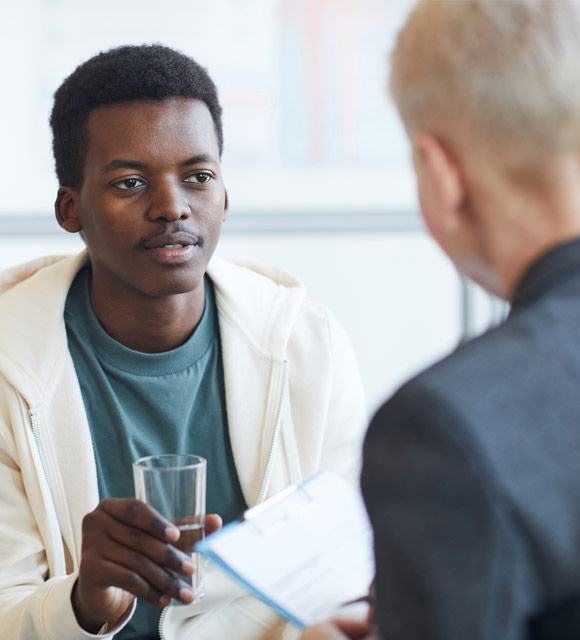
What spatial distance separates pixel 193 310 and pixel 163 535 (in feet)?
1.87

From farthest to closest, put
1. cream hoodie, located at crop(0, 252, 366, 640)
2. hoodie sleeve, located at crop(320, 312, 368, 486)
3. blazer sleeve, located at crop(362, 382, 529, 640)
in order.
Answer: hoodie sleeve, located at crop(320, 312, 368, 486) < cream hoodie, located at crop(0, 252, 366, 640) < blazer sleeve, located at crop(362, 382, 529, 640)

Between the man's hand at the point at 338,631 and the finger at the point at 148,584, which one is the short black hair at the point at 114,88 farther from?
the man's hand at the point at 338,631

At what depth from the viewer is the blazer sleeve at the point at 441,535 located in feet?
2.22

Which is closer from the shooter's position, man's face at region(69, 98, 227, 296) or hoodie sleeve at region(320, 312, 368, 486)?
man's face at region(69, 98, 227, 296)

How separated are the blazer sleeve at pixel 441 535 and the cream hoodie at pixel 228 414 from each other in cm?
76

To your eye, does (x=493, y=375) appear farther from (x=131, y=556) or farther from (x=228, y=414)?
(x=228, y=414)

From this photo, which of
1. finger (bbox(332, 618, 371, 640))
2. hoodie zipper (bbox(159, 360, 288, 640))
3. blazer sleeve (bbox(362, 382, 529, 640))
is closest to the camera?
blazer sleeve (bbox(362, 382, 529, 640))

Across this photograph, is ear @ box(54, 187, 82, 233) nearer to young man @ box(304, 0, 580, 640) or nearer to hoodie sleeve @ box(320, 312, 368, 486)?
hoodie sleeve @ box(320, 312, 368, 486)

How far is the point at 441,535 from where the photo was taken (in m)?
0.69

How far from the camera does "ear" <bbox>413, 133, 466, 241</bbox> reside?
0.83 metres

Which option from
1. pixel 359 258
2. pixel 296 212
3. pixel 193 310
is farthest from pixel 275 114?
pixel 193 310

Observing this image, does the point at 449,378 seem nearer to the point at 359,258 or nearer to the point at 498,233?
the point at 498,233

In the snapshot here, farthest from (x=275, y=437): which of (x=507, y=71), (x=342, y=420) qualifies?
(x=507, y=71)

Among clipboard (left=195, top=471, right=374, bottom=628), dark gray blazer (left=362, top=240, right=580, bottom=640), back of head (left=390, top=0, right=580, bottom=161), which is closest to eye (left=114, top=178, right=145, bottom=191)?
clipboard (left=195, top=471, right=374, bottom=628)
